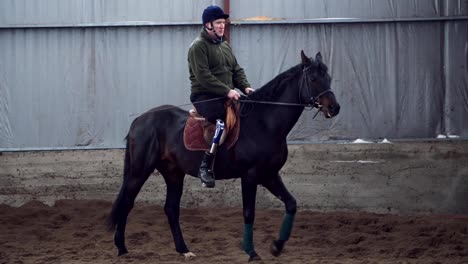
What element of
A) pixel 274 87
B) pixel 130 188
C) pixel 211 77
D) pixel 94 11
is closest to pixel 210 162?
pixel 211 77

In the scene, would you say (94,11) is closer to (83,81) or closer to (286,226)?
(83,81)

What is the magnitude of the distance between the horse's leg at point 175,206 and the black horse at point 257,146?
1 cm

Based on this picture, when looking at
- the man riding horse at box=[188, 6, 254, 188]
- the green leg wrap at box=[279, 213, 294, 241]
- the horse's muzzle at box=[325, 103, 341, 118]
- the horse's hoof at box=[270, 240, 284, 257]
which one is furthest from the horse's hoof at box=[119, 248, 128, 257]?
the horse's muzzle at box=[325, 103, 341, 118]

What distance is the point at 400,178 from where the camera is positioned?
40.4ft

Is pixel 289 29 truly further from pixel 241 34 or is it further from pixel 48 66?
pixel 48 66

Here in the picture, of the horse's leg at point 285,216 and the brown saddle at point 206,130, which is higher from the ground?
the brown saddle at point 206,130

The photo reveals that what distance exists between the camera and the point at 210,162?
30.8 feet

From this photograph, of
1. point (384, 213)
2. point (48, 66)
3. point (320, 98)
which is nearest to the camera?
point (320, 98)

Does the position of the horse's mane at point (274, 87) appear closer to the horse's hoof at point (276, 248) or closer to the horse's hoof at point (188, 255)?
the horse's hoof at point (276, 248)

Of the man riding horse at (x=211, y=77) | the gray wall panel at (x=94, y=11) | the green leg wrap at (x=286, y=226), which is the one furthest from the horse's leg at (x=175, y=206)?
the gray wall panel at (x=94, y=11)

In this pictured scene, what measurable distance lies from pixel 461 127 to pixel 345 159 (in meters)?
1.78

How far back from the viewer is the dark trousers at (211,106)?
9391mm

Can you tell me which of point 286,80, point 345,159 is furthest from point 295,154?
point 286,80

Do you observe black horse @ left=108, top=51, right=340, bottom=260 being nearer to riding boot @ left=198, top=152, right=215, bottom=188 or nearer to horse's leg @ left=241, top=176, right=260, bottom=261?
horse's leg @ left=241, top=176, right=260, bottom=261
